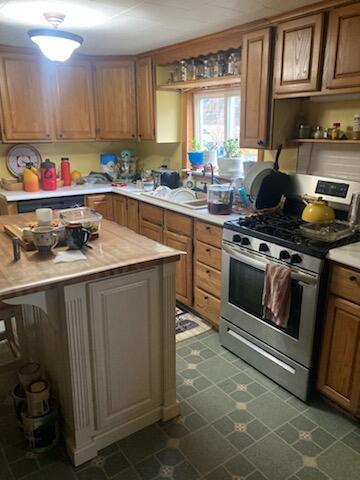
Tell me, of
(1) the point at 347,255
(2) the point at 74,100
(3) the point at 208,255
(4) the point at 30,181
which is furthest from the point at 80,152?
(1) the point at 347,255

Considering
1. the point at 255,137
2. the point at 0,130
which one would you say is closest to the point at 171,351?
the point at 255,137

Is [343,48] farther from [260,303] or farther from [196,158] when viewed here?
[196,158]

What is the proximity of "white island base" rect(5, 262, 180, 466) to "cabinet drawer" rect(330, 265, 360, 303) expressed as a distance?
846 millimetres

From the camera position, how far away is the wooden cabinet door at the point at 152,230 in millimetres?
3469

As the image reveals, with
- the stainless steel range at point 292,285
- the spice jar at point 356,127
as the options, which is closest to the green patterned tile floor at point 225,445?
the stainless steel range at point 292,285

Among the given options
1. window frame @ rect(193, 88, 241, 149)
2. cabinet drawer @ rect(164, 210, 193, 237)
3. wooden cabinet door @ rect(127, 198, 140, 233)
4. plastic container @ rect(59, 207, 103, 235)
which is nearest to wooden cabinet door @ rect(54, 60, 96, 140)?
wooden cabinet door @ rect(127, 198, 140, 233)

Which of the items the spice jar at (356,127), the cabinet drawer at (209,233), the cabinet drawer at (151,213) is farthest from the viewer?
the cabinet drawer at (151,213)

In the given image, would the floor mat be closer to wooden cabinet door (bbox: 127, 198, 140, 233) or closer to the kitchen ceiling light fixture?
wooden cabinet door (bbox: 127, 198, 140, 233)

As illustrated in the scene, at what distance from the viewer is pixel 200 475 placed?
1785 mm

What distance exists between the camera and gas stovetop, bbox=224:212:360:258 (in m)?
2.09

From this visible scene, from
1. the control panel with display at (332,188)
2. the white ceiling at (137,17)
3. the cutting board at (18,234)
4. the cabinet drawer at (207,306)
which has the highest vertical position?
the white ceiling at (137,17)

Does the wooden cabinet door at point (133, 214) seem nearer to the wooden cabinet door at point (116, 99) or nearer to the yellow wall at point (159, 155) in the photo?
the yellow wall at point (159, 155)

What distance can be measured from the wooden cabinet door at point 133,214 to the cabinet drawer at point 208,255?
3.23ft

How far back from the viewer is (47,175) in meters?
3.92
